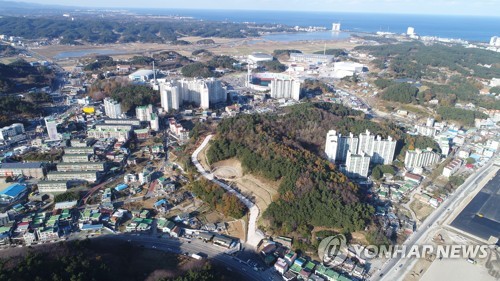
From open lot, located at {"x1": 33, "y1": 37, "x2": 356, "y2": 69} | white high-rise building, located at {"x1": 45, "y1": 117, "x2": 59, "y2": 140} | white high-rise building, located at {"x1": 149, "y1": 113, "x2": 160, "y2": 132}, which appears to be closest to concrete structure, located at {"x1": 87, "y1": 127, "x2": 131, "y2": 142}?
white high-rise building, located at {"x1": 149, "y1": 113, "x2": 160, "y2": 132}

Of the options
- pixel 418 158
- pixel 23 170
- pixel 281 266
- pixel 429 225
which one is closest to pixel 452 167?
pixel 418 158

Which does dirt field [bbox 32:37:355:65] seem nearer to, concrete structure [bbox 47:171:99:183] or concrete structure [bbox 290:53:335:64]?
concrete structure [bbox 290:53:335:64]

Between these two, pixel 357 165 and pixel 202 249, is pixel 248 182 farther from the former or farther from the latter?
pixel 357 165

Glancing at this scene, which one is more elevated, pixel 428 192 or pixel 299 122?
pixel 299 122

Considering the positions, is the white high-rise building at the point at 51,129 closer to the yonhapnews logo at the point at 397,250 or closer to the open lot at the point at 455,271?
the yonhapnews logo at the point at 397,250

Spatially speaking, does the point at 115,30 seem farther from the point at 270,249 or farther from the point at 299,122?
the point at 270,249

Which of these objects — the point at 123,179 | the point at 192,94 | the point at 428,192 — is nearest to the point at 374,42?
the point at 192,94
